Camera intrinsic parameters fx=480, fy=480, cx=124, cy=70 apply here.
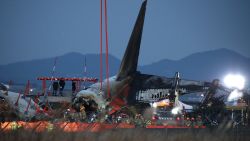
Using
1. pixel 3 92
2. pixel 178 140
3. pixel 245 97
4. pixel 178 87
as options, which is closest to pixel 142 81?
pixel 178 87

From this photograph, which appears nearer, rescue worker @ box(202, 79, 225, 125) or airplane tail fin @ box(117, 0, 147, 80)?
rescue worker @ box(202, 79, 225, 125)

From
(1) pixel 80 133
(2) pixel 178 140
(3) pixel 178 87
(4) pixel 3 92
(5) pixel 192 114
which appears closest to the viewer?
(1) pixel 80 133

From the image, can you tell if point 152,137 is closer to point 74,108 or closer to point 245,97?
point 74,108

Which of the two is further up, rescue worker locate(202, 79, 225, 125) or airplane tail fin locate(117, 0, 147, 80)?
airplane tail fin locate(117, 0, 147, 80)

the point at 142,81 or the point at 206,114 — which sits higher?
the point at 142,81

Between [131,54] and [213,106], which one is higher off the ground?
[131,54]

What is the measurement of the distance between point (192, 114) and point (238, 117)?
13.9ft

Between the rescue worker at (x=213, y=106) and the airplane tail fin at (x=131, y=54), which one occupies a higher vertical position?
the airplane tail fin at (x=131, y=54)

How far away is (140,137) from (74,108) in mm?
18156

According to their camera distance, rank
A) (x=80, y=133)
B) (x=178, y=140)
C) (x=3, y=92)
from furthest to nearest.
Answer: (x=3, y=92)
(x=178, y=140)
(x=80, y=133)

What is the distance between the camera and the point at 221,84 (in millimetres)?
35625

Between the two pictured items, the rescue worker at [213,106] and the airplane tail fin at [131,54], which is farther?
the airplane tail fin at [131,54]

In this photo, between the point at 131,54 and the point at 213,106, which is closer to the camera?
the point at 213,106

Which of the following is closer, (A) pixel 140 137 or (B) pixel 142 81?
(A) pixel 140 137
